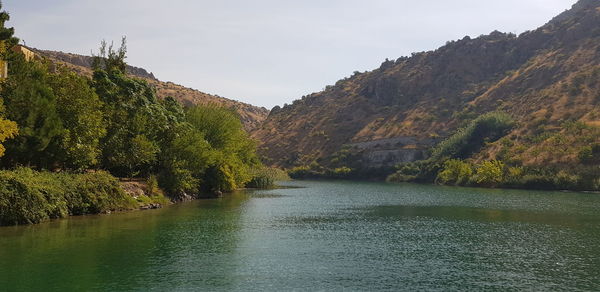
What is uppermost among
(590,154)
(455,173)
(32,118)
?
(32,118)

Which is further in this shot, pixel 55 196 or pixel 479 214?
pixel 479 214

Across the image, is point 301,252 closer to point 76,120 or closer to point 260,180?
point 76,120

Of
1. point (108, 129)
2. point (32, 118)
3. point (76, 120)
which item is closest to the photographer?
point (32, 118)

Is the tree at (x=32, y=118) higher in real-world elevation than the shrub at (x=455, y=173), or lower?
higher

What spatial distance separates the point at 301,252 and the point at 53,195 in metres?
28.3

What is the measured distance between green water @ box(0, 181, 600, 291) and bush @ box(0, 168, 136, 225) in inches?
67.2

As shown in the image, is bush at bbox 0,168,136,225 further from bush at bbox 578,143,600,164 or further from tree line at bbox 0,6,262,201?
bush at bbox 578,143,600,164

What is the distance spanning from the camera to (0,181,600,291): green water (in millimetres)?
31094

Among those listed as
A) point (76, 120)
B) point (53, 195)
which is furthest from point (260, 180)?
point (53, 195)

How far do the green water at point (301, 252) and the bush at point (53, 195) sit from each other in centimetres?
171

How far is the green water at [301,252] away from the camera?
3109cm

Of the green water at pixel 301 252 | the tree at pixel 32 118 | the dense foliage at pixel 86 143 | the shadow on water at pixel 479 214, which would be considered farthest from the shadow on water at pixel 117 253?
the shadow on water at pixel 479 214

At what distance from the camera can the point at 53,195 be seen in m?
52.8

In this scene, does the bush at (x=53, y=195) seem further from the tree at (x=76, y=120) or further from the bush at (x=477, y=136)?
the bush at (x=477, y=136)
